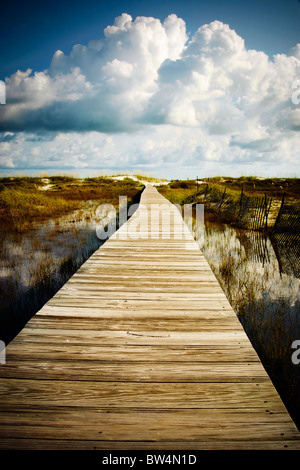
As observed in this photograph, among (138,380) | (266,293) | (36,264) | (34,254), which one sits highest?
(138,380)

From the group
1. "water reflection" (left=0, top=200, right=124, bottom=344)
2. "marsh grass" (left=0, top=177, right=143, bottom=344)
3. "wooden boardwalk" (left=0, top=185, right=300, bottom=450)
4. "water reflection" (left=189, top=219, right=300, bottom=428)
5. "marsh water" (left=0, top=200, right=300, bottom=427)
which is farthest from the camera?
"marsh grass" (left=0, top=177, right=143, bottom=344)

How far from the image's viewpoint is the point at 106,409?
127 cm

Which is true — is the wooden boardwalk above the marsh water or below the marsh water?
above

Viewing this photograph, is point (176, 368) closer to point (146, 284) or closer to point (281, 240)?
point (146, 284)

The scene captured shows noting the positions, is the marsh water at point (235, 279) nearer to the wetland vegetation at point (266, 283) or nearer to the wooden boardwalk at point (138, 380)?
the wetland vegetation at point (266, 283)

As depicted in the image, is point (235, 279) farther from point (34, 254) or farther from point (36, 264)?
point (34, 254)

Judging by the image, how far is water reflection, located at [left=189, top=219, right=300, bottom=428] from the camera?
2.56 metres

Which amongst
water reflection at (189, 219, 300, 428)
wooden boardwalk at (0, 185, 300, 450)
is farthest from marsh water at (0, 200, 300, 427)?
wooden boardwalk at (0, 185, 300, 450)

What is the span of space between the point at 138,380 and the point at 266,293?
3546mm

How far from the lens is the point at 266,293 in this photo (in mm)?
4223

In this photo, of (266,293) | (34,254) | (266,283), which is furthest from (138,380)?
(34,254)

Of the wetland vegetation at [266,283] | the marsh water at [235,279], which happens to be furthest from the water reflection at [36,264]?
the wetland vegetation at [266,283]

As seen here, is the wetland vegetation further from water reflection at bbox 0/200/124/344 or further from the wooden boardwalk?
water reflection at bbox 0/200/124/344
